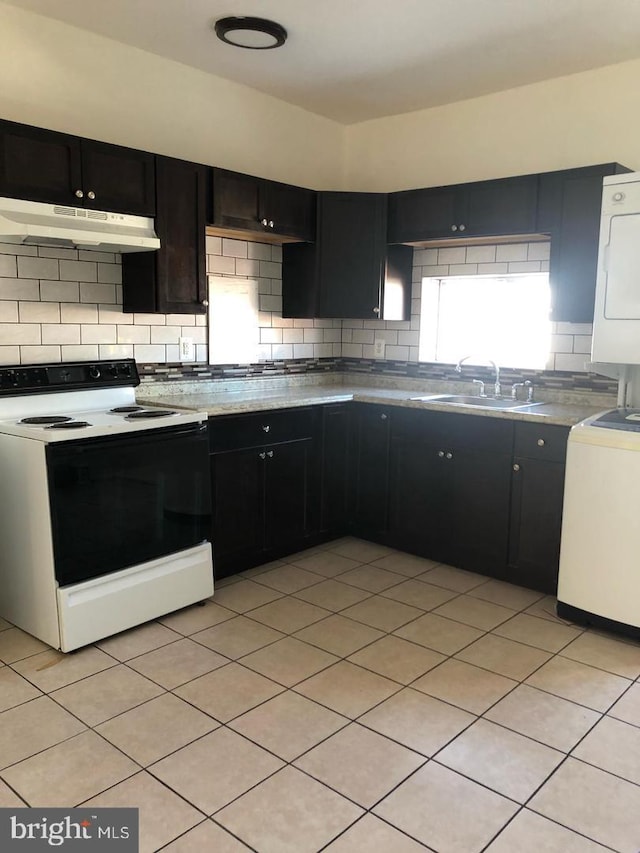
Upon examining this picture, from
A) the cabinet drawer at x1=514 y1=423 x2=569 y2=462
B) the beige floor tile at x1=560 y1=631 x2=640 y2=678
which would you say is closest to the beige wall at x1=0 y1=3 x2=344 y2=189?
the cabinet drawer at x1=514 y1=423 x2=569 y2=462

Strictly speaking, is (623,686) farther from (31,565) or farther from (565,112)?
(565,112)

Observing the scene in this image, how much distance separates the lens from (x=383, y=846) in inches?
68.2

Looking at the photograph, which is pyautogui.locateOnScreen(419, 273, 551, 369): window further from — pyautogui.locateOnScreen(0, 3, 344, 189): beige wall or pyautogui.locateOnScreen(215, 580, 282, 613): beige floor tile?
pyautogui.locateOnScreen(215, 580, 282, 613): beige floor tile

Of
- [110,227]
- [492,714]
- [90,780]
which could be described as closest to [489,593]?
[492,714]

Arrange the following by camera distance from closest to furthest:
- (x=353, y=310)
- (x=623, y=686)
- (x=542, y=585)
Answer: (x=623, y=686), (x=542, y=585), (x=353, y=310)

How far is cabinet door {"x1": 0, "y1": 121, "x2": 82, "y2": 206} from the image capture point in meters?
2.70

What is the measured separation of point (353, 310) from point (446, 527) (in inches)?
53.8

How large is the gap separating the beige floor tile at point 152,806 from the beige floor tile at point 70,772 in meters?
0.04

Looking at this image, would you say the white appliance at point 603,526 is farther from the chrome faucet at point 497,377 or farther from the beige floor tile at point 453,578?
the chrome faucet at point 497,377

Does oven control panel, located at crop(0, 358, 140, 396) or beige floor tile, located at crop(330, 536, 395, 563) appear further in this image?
beige floor tile, located at crop(330, 536, 395, 563)

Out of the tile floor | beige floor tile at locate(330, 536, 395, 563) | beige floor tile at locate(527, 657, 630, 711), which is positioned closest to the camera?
the tile floor

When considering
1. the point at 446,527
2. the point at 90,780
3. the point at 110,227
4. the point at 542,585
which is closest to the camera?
the point at 90,780

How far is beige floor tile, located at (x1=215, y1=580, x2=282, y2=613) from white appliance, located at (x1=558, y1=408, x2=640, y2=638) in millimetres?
1323

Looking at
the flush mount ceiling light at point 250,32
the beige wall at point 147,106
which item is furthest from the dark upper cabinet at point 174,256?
the flush mount ceiling light at point 250,32
